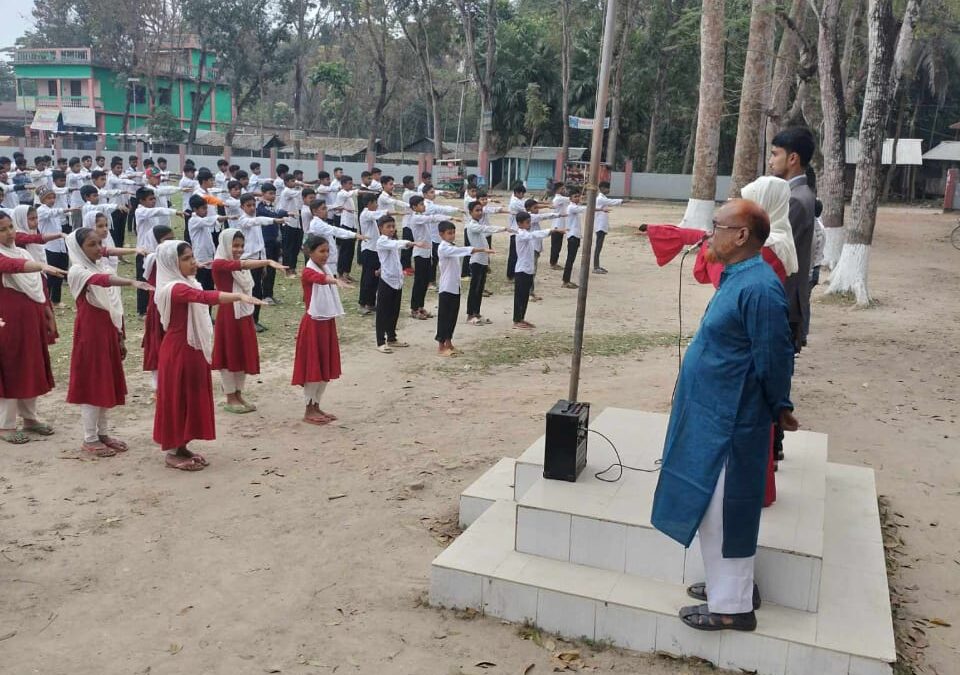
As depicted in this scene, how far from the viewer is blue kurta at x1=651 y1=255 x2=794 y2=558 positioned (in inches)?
123

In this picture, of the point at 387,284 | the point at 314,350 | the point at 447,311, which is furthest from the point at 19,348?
the point at 447,311

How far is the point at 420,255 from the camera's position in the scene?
1122cm

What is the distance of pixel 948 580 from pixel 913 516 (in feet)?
2.70

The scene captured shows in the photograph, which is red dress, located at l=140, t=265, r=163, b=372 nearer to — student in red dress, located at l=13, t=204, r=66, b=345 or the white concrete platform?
student in red dress, located at l=13, t=204, r=66, b=345

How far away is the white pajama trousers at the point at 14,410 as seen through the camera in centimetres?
650

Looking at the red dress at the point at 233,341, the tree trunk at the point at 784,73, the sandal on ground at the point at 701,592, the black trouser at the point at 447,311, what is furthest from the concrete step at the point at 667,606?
the tree trunk at the point at 784,73

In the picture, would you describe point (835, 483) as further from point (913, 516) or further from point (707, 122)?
point (707, 122)

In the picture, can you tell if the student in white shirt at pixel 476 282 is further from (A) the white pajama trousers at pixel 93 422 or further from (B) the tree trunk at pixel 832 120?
(A) the white pajama trousers at pixel 93 422

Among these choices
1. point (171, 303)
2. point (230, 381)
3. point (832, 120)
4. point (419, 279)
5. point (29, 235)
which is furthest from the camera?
point (832, 120)

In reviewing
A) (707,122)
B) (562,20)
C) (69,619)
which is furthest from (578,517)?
(562,20)

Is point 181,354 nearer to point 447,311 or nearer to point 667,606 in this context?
point 667,606

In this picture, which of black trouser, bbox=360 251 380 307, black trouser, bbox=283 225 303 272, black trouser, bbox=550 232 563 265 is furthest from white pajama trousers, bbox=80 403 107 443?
black trouser, bbox=550 232 563 265

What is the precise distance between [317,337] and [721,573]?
428 centimetres

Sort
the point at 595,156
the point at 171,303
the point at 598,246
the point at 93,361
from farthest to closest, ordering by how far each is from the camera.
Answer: the point at 598,246 → the point at 93,361 → the point at 171,303 → the point at 595,156
